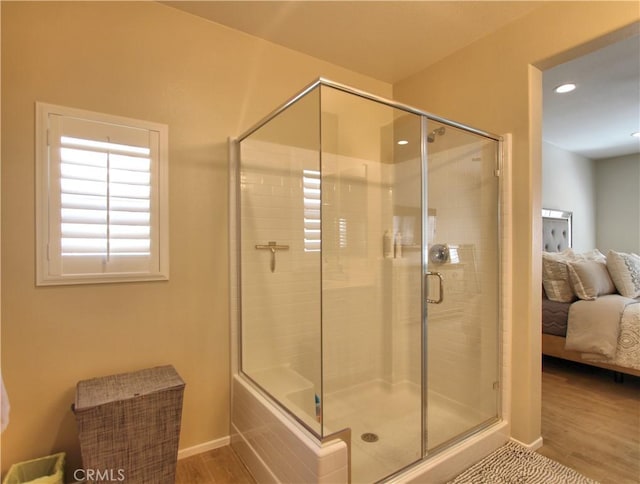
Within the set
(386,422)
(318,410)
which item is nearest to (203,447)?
(318,410)

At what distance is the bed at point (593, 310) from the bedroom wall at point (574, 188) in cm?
124

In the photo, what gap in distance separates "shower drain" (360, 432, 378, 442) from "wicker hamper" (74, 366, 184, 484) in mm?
988

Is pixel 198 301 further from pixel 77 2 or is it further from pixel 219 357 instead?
pixel 77 2

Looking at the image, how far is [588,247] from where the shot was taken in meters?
5.13

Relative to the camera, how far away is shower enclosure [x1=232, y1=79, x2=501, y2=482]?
2.05 metres

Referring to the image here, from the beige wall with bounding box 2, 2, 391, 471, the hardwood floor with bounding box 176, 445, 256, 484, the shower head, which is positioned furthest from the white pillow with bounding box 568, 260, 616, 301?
the hardwood floor with bounding box 176, 445, 256, 484

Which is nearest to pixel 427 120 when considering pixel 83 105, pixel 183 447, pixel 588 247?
pixel 83 105

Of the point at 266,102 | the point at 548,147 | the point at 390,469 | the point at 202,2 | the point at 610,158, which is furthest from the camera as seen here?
the point at 610,158

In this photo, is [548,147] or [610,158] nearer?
[548,147]

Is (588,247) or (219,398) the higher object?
(588,247)

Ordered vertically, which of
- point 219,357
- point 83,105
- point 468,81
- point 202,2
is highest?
point 202,2

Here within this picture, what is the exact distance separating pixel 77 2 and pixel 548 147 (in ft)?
16.5

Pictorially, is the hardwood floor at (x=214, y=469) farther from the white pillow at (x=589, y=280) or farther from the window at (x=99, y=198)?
the white pillow at (x=589, y=280)

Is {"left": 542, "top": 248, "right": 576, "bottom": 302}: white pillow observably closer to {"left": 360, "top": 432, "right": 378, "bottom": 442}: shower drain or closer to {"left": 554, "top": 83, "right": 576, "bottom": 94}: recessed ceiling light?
{"left": 554, "top": 83, "right": 576, "bottom": 94}: recessed ceiling light
